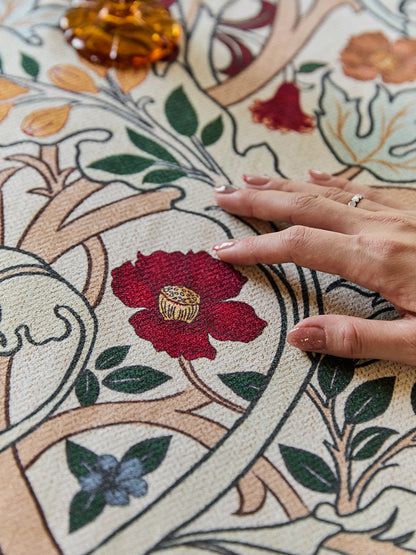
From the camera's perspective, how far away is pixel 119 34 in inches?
35.8

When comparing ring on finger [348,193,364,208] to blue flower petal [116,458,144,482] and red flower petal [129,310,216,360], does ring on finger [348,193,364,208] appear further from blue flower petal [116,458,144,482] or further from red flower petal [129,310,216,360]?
blue flower petal [116,458,144,482]

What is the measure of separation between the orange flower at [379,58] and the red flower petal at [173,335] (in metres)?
0.55

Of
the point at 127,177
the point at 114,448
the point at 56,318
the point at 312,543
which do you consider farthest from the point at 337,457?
the point at 127,177

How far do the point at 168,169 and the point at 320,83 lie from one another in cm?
31

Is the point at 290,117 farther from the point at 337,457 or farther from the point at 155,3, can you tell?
the point at 337,457

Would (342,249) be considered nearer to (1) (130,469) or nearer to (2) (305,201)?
(2) (305,201)

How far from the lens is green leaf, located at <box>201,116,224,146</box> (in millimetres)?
824

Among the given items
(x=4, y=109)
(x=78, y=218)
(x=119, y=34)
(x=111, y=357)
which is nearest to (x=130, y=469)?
(x=111, y=357)

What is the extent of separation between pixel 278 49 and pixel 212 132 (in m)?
0.23

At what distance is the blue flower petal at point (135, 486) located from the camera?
543 mm

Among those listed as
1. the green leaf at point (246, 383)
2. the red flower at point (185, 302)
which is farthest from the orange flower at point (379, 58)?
the green leaf at point (246, 383)

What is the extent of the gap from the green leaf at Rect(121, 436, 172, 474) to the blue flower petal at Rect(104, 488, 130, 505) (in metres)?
0.03

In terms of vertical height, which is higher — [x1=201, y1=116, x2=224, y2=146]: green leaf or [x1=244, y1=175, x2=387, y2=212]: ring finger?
[x1=201, y1=116, x2=224, y2=146]: green leaf

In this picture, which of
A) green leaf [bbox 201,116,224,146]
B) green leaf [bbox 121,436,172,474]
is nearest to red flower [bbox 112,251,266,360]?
green leaf [bbox 121,436,172,474]
